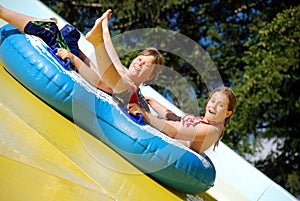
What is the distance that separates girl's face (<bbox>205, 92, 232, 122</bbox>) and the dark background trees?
2889 millimetres

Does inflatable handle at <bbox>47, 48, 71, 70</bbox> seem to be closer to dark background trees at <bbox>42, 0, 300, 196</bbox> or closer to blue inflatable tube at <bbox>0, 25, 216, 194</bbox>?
blue inflatable tube at <bbox>0, 25, 216, 194</bbox>

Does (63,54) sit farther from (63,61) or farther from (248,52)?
(248,52)

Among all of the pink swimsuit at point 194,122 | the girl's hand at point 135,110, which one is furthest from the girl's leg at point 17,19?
the pink swimsuit at point 194,122

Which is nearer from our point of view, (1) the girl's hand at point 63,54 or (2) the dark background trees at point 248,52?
(1) the girl's hand at point 63,54

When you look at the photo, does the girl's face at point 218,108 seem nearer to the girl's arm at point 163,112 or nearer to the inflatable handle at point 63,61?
the girl's arm at point 163,112

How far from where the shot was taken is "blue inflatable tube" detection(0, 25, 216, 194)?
6.39ft

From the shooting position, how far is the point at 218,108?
2.17 m

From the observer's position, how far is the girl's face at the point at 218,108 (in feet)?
7.11

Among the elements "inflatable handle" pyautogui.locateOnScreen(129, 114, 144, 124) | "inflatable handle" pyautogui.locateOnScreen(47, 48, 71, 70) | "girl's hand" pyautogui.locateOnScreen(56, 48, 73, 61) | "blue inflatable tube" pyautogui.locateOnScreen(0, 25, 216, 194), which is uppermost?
"girl's hand" pyautogui.locateOnScreen(56, 48, 73, 61)

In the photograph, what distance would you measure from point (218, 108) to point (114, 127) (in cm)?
48

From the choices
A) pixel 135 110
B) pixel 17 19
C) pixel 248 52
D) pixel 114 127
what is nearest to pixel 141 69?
pixel 135 110

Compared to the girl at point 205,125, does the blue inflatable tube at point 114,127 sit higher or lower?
lower

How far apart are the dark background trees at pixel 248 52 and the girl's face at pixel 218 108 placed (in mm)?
2889

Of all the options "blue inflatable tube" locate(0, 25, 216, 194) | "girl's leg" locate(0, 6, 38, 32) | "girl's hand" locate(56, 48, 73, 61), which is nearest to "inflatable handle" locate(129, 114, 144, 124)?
"blue inflatable tube" locate(0, 25, 216, 194)
